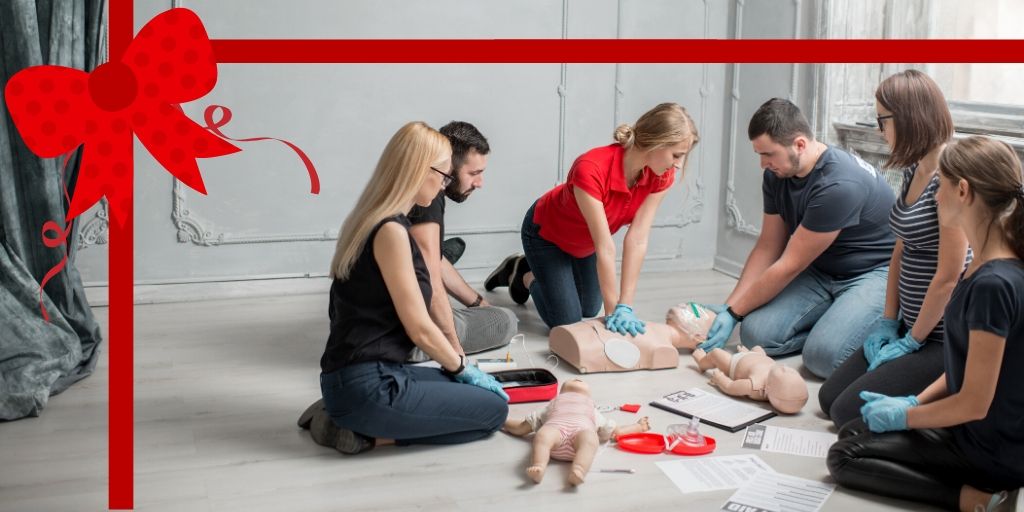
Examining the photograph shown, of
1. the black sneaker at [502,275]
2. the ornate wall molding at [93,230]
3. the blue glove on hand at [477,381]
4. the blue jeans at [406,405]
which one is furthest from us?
the black sneaker at [502,275]

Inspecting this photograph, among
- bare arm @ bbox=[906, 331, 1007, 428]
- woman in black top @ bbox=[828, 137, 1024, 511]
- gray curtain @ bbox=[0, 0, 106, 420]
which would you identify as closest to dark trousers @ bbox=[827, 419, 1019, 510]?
woman in black top @ bbox=[828, 137, 1024, 511]

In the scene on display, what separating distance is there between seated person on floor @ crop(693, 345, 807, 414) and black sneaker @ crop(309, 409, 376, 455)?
1203 millimetres

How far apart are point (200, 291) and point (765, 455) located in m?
2.81

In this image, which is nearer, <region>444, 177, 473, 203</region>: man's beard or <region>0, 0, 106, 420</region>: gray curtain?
<region>0, 0, 106, 420</region>: gray curtain

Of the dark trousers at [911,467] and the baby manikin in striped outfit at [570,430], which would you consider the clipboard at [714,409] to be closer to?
the baby manikin in striped outfit at [570,430]

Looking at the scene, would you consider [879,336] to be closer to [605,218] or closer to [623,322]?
[623,322]

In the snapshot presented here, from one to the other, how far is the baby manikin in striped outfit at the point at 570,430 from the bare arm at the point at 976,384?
2.78ft

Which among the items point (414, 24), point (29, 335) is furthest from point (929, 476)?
point (414, 24)

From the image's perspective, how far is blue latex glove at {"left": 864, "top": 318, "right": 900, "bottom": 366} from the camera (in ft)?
10.5

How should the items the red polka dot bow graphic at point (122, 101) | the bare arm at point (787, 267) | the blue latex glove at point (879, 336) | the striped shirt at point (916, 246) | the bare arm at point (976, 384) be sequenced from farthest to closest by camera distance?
1. the bare arm at point (787, 267)
2. the blue latex glove at point (879, 336)
3. the striped shirt at point (916, 246)
4. the bare arm at point (976, 384)
5. the red polka dot bow graphic at point (122, 101)

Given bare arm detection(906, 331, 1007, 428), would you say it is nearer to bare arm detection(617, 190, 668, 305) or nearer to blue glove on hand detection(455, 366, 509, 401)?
blue glove on hand detection(455, 366, 509, 401)

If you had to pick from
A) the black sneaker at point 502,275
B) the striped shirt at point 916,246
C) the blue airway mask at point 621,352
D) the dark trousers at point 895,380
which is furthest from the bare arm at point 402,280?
the black sneaker at point 502,275

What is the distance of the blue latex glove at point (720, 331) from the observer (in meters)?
3.79

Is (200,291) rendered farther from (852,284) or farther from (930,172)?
(930,172)
